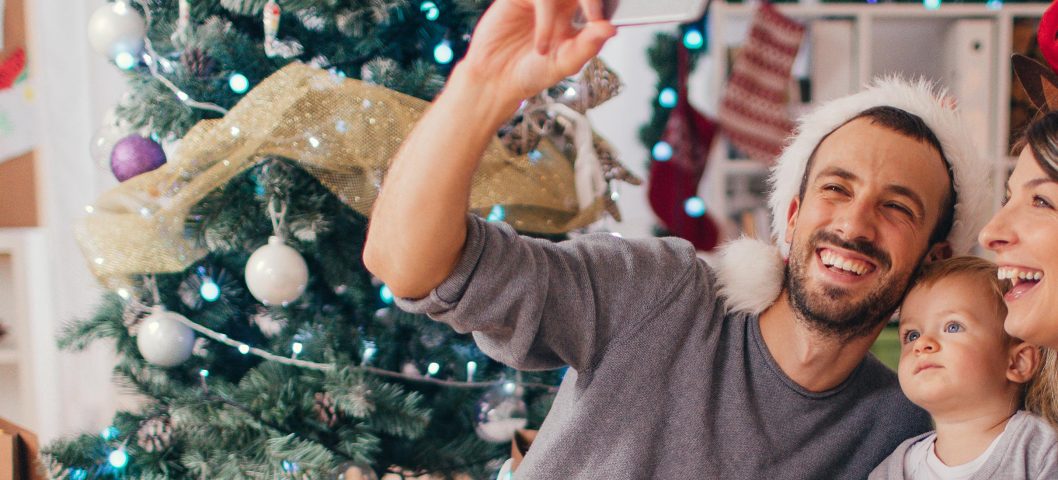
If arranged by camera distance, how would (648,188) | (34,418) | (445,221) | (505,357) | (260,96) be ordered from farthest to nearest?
1. (648,188)
2. (34,418)
3. (260,96)
4. (505,357)
5. (445,221)

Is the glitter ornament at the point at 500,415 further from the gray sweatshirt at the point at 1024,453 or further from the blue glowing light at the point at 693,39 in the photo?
the blue glowing light at the point at 693,39

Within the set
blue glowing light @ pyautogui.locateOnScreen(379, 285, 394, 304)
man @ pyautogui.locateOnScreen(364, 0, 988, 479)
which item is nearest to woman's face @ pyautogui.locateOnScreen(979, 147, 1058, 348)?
man @ pyautogui.locateOnScreen(364, 0, 988, 479)

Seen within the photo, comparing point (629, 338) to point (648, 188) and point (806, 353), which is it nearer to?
point (806, 353)

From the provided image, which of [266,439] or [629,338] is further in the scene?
[266,439]

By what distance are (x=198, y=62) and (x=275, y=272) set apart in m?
0.42

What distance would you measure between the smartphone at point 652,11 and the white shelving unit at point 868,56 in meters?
2.74

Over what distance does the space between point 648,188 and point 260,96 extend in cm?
214

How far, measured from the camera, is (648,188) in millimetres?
3447

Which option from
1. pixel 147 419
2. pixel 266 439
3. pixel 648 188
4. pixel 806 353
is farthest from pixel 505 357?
pixel 648 188

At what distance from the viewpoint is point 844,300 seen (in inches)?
54.6

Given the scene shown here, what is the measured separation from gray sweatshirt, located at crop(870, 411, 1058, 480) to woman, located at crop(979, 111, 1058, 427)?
0.03 meters

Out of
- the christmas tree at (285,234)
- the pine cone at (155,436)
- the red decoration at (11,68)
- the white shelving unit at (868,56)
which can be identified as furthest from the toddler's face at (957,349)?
the red decoration at (11,68)

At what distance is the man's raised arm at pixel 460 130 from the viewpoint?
97 cm

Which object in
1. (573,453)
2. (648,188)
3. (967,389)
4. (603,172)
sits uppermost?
(603,172)
